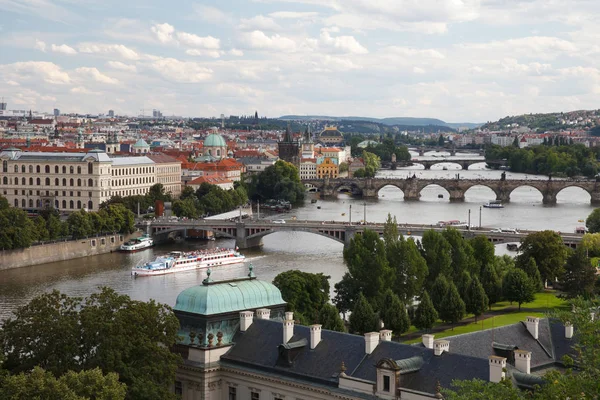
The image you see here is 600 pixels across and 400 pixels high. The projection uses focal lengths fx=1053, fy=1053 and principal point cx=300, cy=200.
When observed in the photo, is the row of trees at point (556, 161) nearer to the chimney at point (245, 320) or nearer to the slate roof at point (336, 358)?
the chimney at point (245, 320)

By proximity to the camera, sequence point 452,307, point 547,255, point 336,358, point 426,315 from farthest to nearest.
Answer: point 547,255 → point 452,307 → point 426,315 → point 336,358

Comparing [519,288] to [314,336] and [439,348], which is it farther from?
[439,348]

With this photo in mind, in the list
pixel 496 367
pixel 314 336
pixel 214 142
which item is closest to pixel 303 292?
pixel 314 336

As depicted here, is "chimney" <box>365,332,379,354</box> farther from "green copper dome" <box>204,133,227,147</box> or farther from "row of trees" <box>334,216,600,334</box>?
"green copper dome" <box>204,133,227,147</box>

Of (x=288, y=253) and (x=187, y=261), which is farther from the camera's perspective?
(x=288, y=253)

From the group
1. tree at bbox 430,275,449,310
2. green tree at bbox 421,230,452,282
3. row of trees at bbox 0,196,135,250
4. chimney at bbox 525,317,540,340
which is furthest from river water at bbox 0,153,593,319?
chimney at bbox 525,317,540,340

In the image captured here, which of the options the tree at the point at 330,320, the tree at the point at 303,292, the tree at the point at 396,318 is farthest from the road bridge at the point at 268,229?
the tree at the point at 330,320
